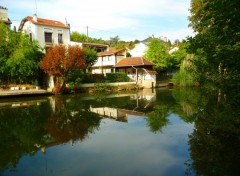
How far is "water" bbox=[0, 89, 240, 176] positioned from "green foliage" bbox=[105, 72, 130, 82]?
72.1 ft

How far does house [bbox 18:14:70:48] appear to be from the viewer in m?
34.6

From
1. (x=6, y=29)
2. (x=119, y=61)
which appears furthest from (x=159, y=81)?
(x=6, y=29)

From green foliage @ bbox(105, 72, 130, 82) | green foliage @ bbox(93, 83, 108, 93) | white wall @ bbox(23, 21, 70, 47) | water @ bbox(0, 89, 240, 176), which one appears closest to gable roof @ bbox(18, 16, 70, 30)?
white wall @ bbox(23, 21, 70, 47)

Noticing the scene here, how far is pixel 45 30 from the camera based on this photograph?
35.3m

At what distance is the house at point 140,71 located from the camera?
39312 millimetres

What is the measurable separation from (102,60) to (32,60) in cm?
1788

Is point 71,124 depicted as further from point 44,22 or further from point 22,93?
point 44,22

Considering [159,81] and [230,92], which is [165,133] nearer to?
[230,92]

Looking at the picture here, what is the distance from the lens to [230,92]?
5.88 meters

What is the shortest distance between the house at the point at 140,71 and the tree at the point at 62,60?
13930 mm

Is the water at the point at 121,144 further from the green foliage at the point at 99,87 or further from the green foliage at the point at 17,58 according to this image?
the green foliage at the point at 99,87

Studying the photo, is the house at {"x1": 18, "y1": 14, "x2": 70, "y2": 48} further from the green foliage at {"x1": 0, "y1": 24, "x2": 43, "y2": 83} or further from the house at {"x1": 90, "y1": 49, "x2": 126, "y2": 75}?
the house at {"x1": 90, "y1": 49, "x2": 126, "y2": 75}

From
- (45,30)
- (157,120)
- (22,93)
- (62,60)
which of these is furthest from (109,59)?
(157,120)

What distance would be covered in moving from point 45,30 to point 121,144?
30.1 m
